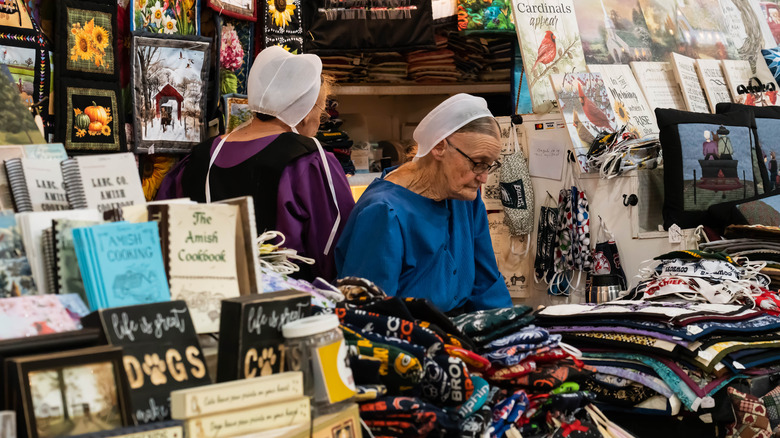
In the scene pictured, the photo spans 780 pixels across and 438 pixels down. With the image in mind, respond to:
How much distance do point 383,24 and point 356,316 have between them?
441cm

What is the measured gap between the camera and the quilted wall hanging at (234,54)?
4844mm

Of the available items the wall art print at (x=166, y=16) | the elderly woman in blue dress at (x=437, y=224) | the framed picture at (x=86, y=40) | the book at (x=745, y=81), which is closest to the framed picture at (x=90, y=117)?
the framed picture at (x=86, y=40)

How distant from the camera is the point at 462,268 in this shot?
284 centimetres

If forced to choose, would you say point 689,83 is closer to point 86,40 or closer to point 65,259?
point 86,40

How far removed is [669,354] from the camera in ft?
7.91

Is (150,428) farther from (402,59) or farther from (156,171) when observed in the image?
(402,59)

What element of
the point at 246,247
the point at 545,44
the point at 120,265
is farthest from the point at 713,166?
the point at 120,265

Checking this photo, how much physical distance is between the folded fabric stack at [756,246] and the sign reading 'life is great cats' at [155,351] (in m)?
2.68

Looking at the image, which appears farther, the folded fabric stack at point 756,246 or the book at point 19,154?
the folded fabric stack at point 756,246

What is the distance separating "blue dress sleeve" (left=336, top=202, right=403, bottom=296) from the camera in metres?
2.56

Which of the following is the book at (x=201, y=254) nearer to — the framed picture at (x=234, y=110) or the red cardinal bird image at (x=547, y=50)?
the framed picture at (x=234, y=110)

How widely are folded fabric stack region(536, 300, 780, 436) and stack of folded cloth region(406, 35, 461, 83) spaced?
3785 millimetres

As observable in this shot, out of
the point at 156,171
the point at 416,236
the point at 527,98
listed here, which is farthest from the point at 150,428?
the point at 527,98

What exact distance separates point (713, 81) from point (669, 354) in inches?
145
